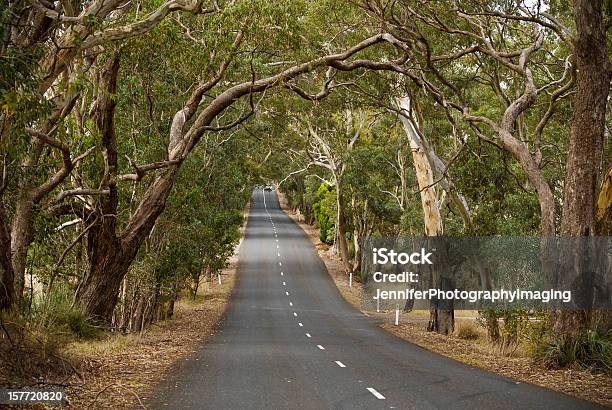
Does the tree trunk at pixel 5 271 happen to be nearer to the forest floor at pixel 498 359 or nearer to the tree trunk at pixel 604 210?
the forest floor at pixel 498 359

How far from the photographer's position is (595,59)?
1638 centimetres

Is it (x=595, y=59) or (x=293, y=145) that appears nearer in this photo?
(x=595, y=59)

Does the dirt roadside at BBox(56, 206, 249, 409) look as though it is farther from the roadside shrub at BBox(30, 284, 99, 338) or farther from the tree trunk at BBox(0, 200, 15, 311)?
the tree trunk at BBox(0, 200, 15, 311)

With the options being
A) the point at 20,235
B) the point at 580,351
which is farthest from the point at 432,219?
the point at 20,235

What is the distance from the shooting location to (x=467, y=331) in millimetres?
28094

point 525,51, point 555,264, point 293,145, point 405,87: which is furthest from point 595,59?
point 293,145

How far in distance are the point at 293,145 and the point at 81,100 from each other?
40830 mm

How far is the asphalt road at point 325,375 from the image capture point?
466 inches

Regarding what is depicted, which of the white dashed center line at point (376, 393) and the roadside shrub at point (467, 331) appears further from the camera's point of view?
the roadside shrub at point (467, 331)

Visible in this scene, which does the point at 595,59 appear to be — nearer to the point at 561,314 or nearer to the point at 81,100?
the point at 561,314

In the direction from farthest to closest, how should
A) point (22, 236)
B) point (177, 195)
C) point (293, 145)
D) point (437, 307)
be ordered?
1. point (293, 145)
2. point (437, 307)
3. point (177, 195)
4. point (22, 236)

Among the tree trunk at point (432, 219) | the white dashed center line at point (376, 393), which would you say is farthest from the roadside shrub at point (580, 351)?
the tree trunk at point (432, 219)

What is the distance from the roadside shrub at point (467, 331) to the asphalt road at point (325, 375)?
250 centimetres

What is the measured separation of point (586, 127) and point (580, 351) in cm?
445
